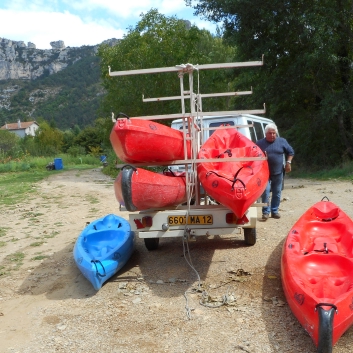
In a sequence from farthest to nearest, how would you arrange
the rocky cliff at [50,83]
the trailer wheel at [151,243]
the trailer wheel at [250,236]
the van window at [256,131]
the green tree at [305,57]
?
the rocky cliff at [50,83], the green tree at [305,57], the van window at [256,131], the trailer wheel at [151,243], the trailer wheel at [250,236]

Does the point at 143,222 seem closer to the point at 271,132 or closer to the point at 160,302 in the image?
the point at 160,302

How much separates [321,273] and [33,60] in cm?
14689

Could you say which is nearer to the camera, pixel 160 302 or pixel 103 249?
pixel 160 302

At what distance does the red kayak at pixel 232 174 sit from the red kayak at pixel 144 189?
42cm

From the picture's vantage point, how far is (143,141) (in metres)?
4.82

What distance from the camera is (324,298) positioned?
3490 mm

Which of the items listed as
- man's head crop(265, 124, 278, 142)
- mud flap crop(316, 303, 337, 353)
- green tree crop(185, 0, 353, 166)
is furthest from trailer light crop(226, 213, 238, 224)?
green tree crop(185, 0, 353, 166)

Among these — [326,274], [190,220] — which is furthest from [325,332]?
[190,220]

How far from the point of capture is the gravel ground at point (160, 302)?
374cm

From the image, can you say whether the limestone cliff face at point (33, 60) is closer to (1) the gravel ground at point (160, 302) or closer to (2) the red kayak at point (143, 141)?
(1) the gravel ground at point (160, 302)

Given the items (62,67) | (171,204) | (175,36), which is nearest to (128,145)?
(171,204)

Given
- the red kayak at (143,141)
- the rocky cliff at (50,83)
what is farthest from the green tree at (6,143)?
the red kayak at (143,141)

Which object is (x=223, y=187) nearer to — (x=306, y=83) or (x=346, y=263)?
(x=346, y=263)

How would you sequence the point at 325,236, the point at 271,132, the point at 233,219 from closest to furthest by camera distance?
1. the point at 233,219
2. the point at 325,236
3. the point at 271,132
